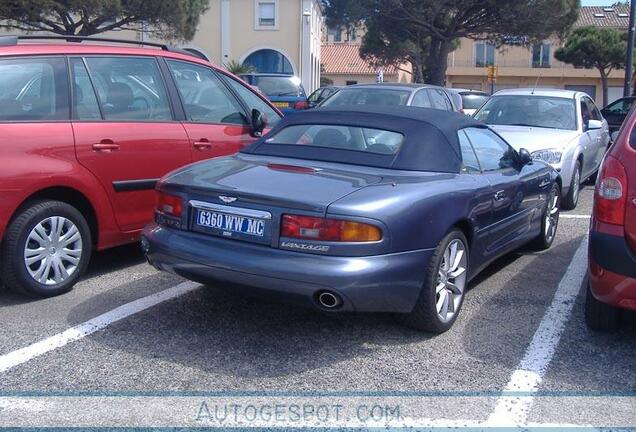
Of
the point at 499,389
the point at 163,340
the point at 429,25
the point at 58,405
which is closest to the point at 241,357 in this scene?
the point at 163,340

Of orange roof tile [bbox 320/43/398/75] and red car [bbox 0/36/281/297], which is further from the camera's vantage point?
orange roof tile [bbox 320/43/398/75]

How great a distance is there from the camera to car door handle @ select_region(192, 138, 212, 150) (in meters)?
6.11

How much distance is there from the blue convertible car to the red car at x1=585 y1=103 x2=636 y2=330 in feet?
2.59

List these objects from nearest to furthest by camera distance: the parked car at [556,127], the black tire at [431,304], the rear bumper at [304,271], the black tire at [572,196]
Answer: the rear bumper at [304,271] < the black tire at [431,304] < the parked car at [556,127] < the black tire at [572,196]

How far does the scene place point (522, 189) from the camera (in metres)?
5.72

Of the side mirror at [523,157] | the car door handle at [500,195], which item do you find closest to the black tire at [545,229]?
the side mirror at [523,157]

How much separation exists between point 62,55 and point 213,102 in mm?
1492

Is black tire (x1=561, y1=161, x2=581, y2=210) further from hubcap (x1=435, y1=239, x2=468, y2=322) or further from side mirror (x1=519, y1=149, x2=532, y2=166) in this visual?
hubcap (x1=435, y1=239, x2=468, y2=322)

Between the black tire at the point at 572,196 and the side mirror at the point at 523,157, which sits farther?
the black tire at the point at 572,196

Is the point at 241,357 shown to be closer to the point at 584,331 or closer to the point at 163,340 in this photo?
the point at 163,340

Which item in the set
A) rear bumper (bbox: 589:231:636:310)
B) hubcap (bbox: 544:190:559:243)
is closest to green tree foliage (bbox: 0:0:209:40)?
hubcap (bbox: 544:190:559:243)

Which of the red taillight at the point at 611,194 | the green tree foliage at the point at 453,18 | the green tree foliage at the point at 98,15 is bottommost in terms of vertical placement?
the red taillight at the point at 611,194

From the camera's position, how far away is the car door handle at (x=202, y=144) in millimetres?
6113

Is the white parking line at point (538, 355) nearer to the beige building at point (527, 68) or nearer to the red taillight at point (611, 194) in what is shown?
the red taillight at point (611, 194)
